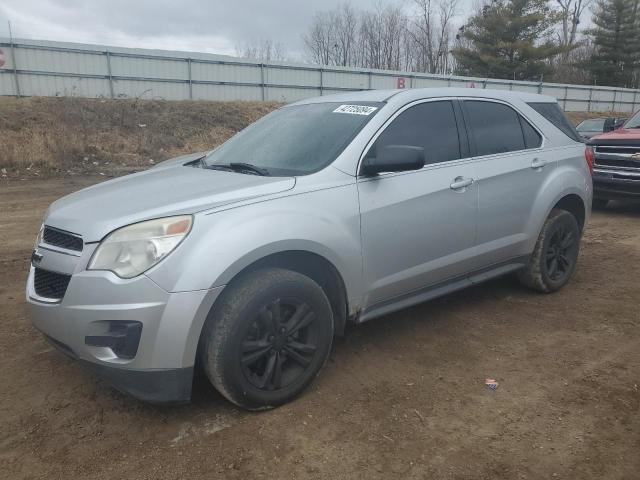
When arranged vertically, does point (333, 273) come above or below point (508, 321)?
above

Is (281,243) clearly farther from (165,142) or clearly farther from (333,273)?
(165,142)

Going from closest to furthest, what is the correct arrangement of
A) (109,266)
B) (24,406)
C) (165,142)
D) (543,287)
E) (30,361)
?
(109,266)
(24,406)
(30,361)
(543,287)
(165,142)

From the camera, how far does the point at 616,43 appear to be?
4934cm

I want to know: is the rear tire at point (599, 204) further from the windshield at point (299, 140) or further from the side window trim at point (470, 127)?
the windshield at point (299, 140)

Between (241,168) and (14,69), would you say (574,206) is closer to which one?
(241,168)

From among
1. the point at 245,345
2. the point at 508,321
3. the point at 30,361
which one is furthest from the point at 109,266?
→ the point at 508,321

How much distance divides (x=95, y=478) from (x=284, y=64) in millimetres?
23898

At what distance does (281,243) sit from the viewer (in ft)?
9.37

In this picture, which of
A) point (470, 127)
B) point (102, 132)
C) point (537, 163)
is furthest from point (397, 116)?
point (102, 132)

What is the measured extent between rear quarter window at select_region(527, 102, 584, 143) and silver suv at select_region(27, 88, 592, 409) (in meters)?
0.22

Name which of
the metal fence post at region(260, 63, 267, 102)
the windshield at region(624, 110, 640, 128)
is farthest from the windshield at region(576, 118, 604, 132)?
the metal fence post at region(260, 63, 267, 102)

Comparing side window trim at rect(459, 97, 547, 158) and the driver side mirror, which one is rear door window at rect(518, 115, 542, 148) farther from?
the driver side mirror

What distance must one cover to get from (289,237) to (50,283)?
1276mm

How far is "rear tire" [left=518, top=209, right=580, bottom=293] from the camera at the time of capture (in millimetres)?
4617
